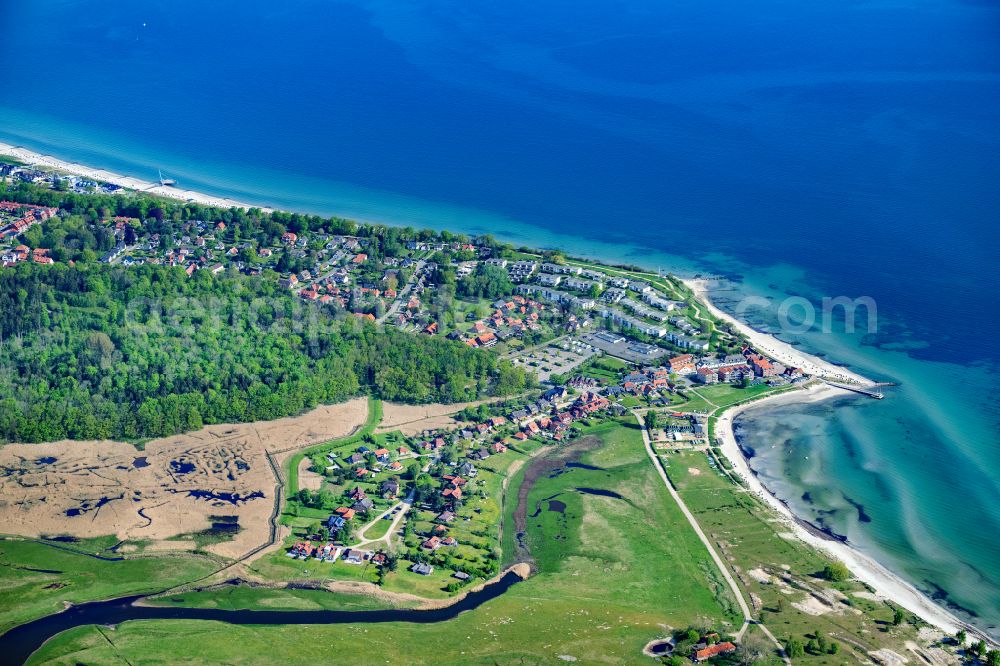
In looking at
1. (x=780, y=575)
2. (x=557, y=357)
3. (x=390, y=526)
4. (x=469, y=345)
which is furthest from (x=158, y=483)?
(x=780, y=575)

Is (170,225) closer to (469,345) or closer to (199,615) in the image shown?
(469,345)

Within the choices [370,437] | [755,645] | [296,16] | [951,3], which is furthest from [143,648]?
[951,3]

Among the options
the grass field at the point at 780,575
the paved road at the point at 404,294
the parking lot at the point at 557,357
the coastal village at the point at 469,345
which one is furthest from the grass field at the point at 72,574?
the paved road at the point at 404,294

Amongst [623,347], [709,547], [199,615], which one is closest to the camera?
[199,615]

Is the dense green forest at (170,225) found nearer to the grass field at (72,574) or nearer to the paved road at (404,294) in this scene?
the paved road at (404,294)

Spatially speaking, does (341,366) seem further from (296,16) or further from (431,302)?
(296,16)

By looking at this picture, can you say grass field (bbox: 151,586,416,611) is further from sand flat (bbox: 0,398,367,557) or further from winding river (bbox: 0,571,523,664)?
sand flat (bbox: 0,398,367,557)

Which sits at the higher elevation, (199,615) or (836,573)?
(836,573)

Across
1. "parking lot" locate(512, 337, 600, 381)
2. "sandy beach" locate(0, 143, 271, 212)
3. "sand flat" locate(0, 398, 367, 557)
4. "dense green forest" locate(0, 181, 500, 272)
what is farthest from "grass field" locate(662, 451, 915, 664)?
"sandy beach" locate(0, 143, 271, 212)
